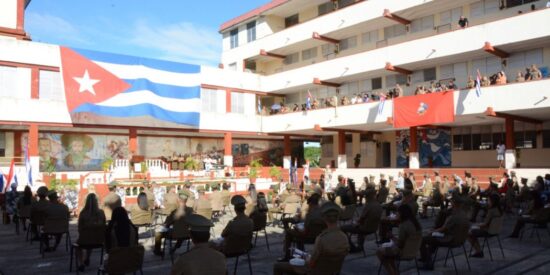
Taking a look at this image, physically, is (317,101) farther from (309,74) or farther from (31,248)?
(31,248)

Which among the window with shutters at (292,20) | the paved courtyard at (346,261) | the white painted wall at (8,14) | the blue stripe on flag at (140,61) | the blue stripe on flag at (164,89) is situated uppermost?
the window with shutters at (292,20)

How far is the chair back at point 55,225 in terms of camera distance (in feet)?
31.1

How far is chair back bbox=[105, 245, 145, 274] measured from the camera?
6297 mm

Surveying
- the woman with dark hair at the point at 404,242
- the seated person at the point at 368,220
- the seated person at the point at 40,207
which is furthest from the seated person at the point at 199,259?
the seated person at the point at 40,207

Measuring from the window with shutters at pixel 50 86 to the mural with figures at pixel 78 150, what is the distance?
3962 mm

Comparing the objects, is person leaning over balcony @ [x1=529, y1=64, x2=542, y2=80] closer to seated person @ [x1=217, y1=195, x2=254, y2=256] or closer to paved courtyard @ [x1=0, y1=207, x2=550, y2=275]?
paved courtyard @ [x1=0, y1=207, x2=550, y2=275]

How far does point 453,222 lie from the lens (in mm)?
8141

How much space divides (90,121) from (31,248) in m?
17.5

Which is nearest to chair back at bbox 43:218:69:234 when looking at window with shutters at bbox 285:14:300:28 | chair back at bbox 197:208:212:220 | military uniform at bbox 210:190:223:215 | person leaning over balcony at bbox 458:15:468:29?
chair back at bbox 197:208:212:220

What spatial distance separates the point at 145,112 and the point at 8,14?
31.5 ft

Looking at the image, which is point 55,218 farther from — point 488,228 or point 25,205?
point 488,228

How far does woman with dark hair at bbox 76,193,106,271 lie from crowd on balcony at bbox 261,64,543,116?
21535 mm

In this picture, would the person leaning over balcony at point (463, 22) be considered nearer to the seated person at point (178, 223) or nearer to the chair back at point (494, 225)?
the chair back at point (494, 225)

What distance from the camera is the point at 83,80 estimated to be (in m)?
26.4
